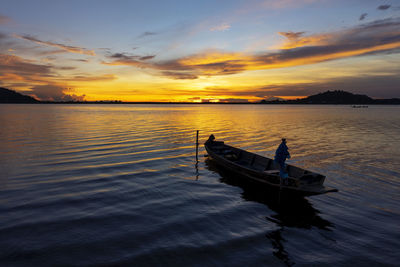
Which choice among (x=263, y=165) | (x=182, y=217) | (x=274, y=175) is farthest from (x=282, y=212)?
(x=263, y=165)

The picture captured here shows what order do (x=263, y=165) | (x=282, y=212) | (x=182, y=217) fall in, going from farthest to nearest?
(x=263, y=165)
(x=282, y=212)
(x=182, y=217)

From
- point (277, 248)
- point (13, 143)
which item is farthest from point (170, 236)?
point (13, 143)

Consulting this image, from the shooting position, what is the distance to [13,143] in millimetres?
32062

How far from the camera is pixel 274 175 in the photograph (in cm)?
1527

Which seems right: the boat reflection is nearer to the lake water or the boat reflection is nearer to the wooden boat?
the lake water

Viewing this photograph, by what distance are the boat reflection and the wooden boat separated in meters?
0.73

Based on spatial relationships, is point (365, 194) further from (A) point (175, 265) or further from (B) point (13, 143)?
(B) point (13, 143)

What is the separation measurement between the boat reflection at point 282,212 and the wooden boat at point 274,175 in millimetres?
727

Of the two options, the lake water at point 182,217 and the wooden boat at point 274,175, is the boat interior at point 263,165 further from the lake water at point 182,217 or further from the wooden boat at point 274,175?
the lake water at point 182,217

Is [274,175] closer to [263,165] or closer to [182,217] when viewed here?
[263,165]

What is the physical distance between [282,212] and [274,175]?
98.8 inches

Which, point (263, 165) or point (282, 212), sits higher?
point (263, 165)

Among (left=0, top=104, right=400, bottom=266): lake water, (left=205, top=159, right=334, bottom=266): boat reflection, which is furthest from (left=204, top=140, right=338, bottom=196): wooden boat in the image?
(left=0, top=104, right=400, bottom=266): lake water

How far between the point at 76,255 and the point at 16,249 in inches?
103
